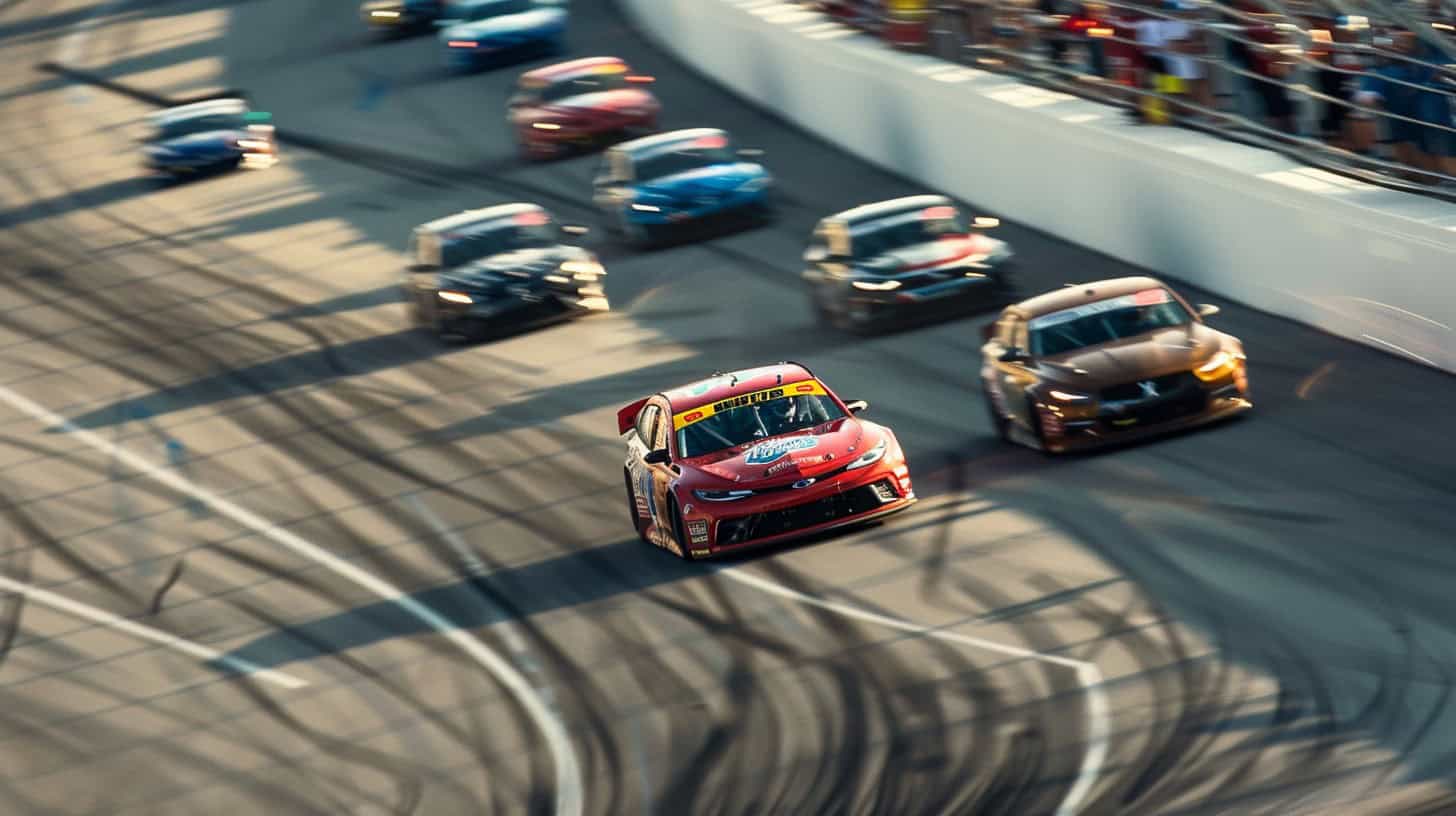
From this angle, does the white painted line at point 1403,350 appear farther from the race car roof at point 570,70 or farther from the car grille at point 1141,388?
the race car roof at point 570,70

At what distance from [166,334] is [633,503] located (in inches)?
487

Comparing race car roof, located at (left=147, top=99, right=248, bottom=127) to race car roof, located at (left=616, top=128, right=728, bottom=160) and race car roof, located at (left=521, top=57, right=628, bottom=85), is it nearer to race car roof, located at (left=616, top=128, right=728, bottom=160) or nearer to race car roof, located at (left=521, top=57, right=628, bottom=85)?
race car roof, located at (left=521, top=57, right=628, bottom=85)

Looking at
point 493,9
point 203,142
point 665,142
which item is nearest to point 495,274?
point 665,142

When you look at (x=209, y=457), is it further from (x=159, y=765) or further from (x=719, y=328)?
(x=159, y=765)

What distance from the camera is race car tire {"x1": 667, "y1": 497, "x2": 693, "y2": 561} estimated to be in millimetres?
17609

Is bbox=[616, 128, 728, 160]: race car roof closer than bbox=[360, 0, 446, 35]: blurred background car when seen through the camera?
Yes

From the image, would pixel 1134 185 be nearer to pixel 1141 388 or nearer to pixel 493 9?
pixel 1141 388

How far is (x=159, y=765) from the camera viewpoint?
15.5 meters

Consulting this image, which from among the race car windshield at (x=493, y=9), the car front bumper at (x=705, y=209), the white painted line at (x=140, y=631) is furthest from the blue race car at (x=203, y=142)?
the white painted line at (x=140, y=631)

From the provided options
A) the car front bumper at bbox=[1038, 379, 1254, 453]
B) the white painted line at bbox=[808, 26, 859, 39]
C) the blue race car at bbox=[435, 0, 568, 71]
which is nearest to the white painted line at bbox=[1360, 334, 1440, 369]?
the car front bumper at bbox=[1038, 379, 1254, 453]

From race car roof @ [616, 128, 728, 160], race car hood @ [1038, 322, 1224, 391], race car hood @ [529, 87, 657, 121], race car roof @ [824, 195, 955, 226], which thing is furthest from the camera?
race car hood @ [529, 87, 657, 121]

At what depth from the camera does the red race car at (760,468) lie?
17.3m

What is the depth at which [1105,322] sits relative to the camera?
747 inches

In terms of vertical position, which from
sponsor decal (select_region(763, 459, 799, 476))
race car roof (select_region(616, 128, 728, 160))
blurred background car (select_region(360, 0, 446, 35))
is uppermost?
sponsor decal (select_region(763, 459, 799, 476))
